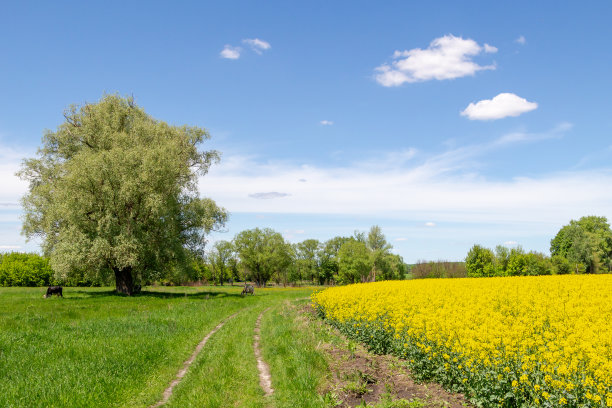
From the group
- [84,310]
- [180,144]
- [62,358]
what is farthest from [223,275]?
[62,358]

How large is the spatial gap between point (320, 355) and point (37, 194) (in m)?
39.5

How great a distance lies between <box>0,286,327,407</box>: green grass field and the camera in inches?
359

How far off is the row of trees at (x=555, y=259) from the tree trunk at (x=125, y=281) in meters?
64.4

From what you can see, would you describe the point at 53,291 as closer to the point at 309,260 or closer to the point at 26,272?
the point at 26,272

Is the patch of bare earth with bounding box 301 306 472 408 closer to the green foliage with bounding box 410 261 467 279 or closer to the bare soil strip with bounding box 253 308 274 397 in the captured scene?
the bare soil strip with bounding box 253 308 274 397

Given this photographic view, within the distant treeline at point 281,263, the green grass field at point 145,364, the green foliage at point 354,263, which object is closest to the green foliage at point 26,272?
the distant treeline at point 281,263

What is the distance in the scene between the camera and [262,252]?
107 m

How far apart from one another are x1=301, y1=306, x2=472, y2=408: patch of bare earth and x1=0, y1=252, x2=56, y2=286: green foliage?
74.6 m

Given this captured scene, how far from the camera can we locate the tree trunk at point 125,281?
3913 cm

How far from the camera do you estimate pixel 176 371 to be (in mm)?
11750

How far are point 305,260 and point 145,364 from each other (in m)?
112

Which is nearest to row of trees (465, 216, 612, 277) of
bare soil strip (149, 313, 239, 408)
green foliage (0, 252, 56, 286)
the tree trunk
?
the tree trunk

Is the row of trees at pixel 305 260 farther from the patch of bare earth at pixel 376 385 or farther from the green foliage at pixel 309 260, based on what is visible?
the patch of bare earth at pixel 376 385

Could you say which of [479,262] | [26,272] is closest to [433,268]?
[479,262]
